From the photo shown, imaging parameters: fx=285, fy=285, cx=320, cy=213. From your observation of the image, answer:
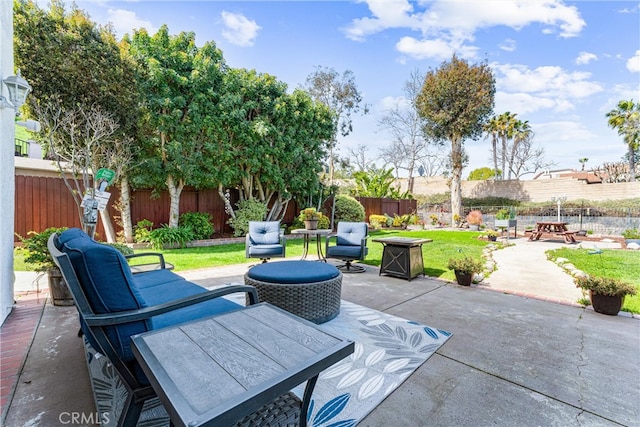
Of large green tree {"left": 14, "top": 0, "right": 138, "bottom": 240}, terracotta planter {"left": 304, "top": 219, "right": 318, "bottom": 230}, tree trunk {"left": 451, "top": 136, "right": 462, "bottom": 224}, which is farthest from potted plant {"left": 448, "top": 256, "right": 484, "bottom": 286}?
tree trunk {"left": 451, "top": 136, "right": 462, "bottom": 224}

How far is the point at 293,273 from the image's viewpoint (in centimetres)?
321

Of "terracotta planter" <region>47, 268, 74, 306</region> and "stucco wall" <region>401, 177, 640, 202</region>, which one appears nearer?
"terracotta planter" <region>47, 268, 74, 306</region>

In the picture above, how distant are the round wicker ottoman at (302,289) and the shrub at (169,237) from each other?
5.98m

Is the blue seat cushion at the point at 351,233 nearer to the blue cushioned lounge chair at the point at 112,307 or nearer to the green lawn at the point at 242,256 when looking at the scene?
the green lawn at the point at 242,256

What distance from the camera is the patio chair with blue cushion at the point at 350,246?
5.61 metres

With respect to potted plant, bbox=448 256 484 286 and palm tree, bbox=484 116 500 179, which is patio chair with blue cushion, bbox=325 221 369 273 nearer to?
potted plant, bbox=448 256 484 286

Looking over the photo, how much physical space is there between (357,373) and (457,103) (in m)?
17.9

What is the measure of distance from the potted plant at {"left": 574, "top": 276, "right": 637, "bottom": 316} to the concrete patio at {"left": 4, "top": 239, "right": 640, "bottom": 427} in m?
0.13

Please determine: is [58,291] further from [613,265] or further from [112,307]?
[613,265]

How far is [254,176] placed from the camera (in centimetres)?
1066

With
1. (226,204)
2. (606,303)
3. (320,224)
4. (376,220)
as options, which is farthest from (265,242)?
(376,220)

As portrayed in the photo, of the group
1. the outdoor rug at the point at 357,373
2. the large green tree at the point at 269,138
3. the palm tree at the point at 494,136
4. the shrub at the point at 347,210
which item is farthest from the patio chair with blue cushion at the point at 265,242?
the palm tree at the point at 494,136

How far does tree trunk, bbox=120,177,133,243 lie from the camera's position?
8.13m

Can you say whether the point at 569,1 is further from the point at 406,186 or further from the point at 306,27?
the point at 406,186
